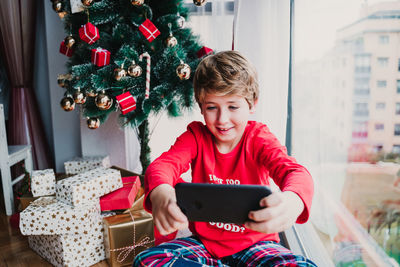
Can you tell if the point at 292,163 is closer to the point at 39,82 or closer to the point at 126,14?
the point at 126,14

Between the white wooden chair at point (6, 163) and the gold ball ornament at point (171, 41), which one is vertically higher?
the gold ball ornament at point (171, 41)

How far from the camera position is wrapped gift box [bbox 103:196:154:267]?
1.06m

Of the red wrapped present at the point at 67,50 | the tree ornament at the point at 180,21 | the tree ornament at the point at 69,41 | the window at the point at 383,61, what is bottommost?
the window at the point at 383,61

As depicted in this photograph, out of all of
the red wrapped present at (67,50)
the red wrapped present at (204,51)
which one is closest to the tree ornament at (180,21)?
the red wrapped present at (204,51)

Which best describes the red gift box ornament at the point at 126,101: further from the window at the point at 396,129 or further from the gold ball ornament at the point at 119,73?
the window at the point at 396,129

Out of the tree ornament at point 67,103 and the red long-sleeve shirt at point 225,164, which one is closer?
the red long-sleeve shirt at point 225,164

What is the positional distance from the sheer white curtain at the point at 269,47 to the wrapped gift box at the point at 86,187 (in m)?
0.60

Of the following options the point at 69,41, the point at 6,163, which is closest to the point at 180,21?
the point at 69,41

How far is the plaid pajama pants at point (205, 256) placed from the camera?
0.65m

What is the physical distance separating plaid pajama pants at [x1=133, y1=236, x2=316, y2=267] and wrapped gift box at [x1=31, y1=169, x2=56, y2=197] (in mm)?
735

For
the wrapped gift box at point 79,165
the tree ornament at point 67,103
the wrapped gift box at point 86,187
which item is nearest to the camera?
the wrapped gift box at point 86,187

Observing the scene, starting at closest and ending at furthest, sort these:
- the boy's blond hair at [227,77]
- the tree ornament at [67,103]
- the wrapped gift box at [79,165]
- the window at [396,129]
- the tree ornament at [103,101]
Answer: the window at [396,129] → the boy's blond hair at [227,77] → the tree ornament at [103,101] → the tree ornament at [67,103] → the wrapped gift box at [79,165]

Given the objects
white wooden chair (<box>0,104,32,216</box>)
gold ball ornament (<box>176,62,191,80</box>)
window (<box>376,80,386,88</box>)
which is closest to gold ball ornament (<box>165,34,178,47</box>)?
gold ball ornament (<box>176,62,191,80</box>)

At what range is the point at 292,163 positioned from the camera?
25.0 inches
